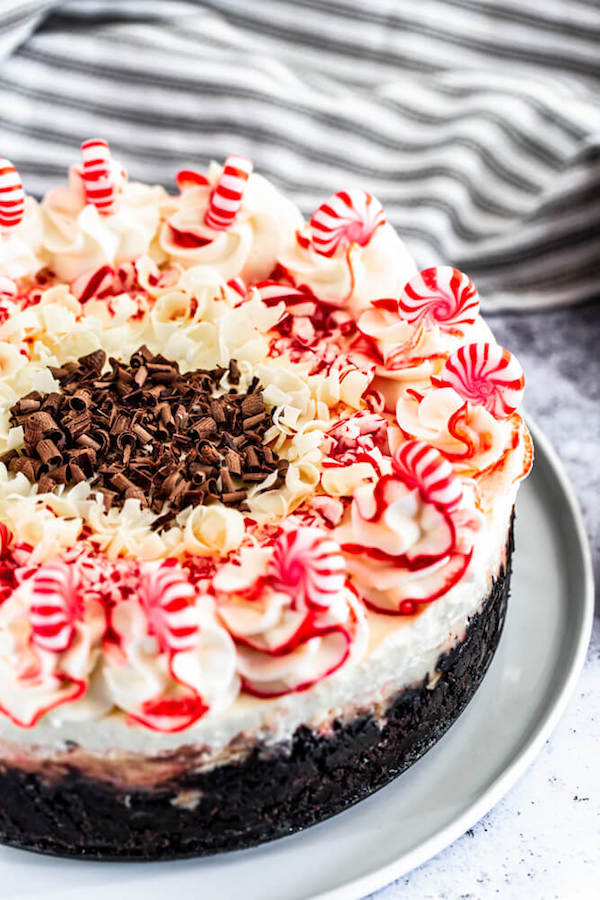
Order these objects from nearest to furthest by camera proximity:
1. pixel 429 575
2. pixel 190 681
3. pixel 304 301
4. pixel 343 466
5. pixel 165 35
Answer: pixel 190 681, pixel 429 575, pixel 343 466, pixel 304 301, pixel 165 35

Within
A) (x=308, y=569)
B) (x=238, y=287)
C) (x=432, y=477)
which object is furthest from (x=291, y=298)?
(x=308, y=569)

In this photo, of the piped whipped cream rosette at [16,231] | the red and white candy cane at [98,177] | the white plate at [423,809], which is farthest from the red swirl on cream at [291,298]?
the white plate at [423,809]

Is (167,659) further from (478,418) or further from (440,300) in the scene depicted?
(440,300)

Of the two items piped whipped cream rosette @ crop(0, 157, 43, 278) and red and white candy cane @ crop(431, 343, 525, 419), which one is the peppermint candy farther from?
piped whipped cream rosette @ crop(0, 157, 43, 278)

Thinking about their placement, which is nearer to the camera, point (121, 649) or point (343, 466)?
point (121, 649)

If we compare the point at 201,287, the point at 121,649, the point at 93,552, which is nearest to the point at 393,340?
the point at 201,287

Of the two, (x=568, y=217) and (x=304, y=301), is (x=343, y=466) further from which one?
(x=568, y=217)

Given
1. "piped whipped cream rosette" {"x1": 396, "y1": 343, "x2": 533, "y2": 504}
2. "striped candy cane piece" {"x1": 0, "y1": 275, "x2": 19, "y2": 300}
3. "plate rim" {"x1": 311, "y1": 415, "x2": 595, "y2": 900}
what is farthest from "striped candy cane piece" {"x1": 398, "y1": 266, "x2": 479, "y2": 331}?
"striped candy cane piece" {"x1": 0, "y1": 275, "x2": 19, "y2": 300}

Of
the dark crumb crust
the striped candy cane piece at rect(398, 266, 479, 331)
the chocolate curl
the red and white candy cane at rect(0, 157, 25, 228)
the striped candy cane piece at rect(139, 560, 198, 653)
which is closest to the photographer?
the striped candy cane piece at rect(139, 560, 198, 653)
